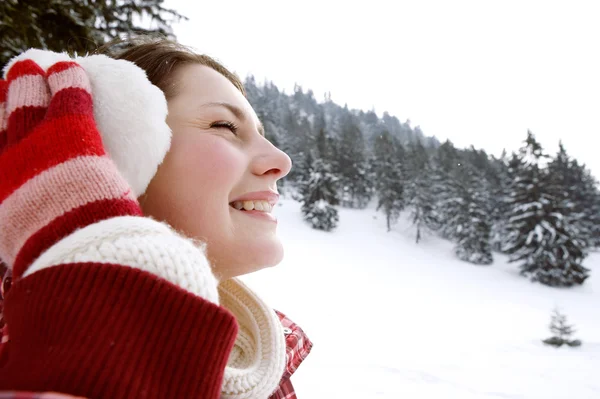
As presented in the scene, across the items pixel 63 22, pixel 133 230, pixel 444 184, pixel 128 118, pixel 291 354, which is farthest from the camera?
pixel 444 184

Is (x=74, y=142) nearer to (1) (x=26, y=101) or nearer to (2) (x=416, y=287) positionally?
(1) (x=26, y=101)

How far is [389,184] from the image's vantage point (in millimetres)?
39625

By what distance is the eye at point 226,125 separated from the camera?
1409 mm

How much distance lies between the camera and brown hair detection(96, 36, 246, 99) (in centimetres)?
151

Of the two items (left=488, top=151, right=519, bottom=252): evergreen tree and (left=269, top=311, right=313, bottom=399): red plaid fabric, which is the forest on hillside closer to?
(left=488, top=151, right=519, bottom=252): evergreen tree

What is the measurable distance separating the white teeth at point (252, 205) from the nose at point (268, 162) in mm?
130

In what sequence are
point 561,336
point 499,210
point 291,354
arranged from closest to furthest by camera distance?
Result: point 291,354 < point 561,336 < point 499,210

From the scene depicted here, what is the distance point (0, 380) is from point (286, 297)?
9.20 meters

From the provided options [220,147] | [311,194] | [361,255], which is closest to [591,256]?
[361,255]

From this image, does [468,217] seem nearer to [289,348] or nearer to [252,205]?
[289,348]

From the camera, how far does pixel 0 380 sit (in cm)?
56

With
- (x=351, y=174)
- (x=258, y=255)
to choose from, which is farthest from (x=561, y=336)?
(x=351, y=174)

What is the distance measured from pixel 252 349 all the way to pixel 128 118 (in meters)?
1.04

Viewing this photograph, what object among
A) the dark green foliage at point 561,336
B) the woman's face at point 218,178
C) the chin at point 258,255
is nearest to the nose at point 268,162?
the woman's face at point 218,178
